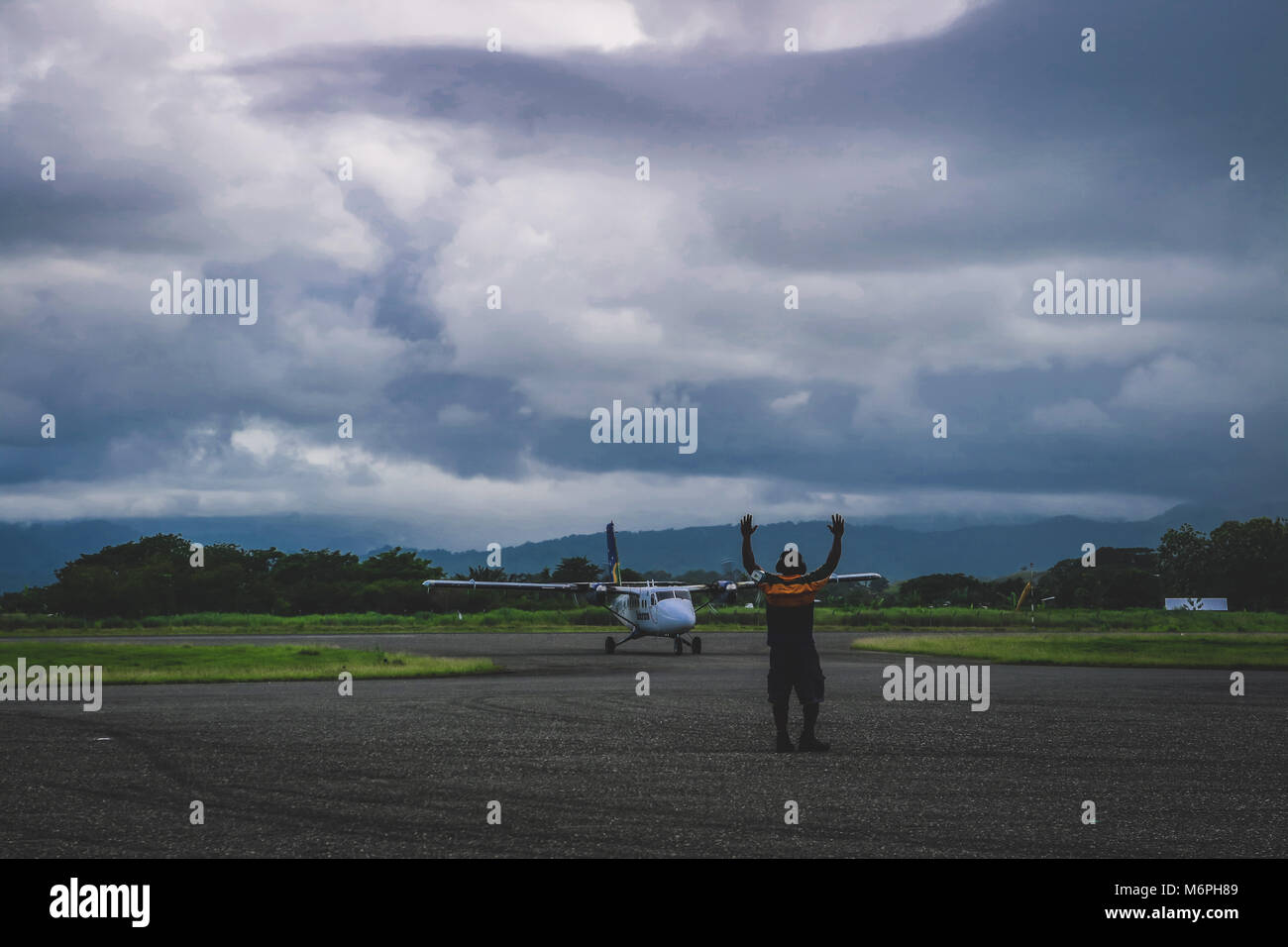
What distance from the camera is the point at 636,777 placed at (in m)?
13.1

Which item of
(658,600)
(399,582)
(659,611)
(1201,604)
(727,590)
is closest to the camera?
(659,611)

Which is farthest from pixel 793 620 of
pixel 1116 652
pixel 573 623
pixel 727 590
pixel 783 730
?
pixel 573 623

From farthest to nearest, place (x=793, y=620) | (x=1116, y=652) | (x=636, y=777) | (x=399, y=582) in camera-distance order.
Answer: (x=399, y=582)
(x=1116, y=652)
(x=793, y=620)
(x=636, y=777)

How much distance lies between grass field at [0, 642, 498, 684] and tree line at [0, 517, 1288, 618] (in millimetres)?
56982

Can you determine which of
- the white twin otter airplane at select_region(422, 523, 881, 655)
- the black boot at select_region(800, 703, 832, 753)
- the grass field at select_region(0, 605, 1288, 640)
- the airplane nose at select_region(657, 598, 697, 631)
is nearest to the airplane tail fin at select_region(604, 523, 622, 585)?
the white twin otter airplane at select_region(422, 523, 881, 655)

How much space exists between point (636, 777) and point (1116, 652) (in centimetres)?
3785

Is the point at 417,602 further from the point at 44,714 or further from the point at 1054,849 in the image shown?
the point at 1054,849

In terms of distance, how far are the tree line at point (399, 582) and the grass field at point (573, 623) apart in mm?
8917

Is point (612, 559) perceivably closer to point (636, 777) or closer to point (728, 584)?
point (728, 584)

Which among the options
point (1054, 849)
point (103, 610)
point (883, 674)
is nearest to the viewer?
point (1054, 849)
